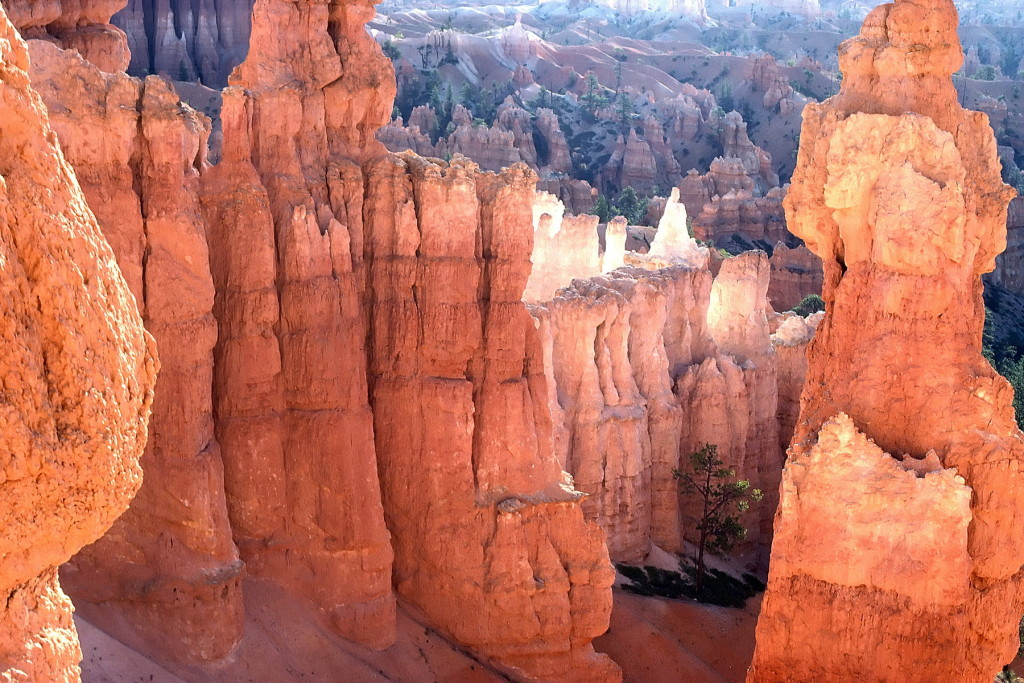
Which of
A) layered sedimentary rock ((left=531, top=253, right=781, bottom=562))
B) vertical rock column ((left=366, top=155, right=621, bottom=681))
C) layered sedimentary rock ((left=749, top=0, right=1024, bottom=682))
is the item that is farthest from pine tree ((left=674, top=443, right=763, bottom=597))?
layered sedimentary rock ((left=749, top=0, right=1024, bottom=682))

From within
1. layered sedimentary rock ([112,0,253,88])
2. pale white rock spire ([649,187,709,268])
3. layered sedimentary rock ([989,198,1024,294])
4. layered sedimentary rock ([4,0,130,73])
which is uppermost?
layered sedimentary rock ([4,0,130,73])

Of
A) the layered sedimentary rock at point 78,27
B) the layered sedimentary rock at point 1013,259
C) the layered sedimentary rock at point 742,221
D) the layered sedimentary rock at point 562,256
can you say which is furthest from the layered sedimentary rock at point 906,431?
the layered sedimentary rock at point 1013,259

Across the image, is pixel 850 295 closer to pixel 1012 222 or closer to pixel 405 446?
pixel 405 446

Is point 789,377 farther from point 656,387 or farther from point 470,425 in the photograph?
point 470,425

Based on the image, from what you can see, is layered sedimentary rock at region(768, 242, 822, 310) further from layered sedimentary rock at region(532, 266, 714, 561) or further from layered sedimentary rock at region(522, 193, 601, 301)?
layered sedimentary rock at region(532, 266, 714, 561)

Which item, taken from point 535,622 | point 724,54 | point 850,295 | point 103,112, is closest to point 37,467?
point 103,112

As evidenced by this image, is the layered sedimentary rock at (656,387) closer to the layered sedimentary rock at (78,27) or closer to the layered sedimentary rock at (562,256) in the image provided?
the layered sedimentary rock at (562,256)
